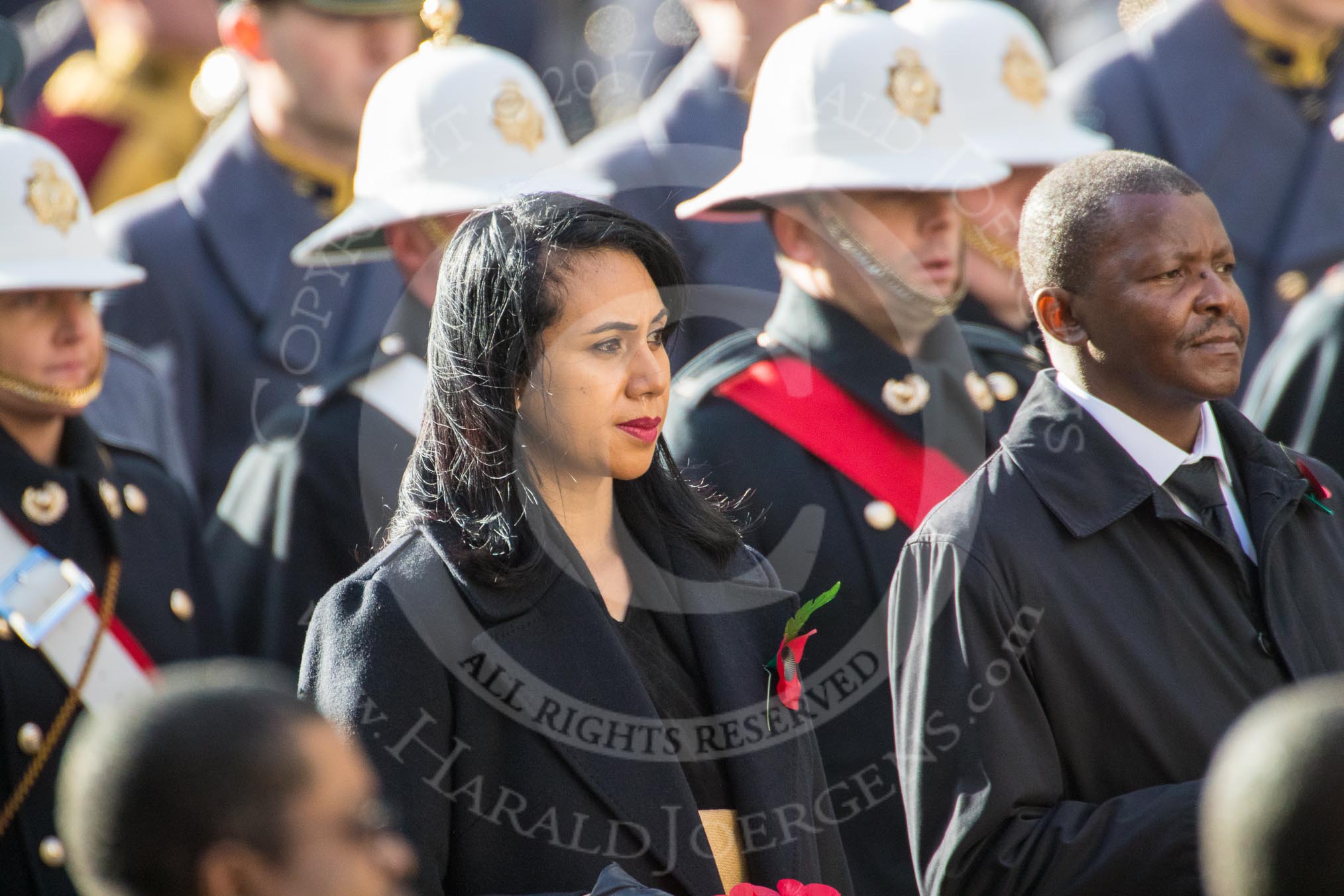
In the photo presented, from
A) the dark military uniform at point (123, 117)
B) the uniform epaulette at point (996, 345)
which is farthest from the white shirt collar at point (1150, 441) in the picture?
the dark military uniform at point (123, 117)

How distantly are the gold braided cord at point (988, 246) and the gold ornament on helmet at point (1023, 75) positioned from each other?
569 millimetres

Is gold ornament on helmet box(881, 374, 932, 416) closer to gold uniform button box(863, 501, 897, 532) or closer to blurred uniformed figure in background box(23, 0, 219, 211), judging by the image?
gold uniform button box(863, 501, 897, 532)

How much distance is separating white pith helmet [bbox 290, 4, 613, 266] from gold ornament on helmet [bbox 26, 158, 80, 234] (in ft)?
2.20

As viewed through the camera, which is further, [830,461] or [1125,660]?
[830,461]

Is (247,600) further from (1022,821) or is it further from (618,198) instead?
(1022,821)

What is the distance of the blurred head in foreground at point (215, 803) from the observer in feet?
6.08

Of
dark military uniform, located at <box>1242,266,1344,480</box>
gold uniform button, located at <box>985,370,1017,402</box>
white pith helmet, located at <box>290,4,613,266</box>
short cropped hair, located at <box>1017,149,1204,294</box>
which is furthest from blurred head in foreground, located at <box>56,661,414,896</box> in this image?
dark military uniform, located at <box>1242,266,1344,480</box>

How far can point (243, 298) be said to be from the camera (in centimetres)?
586

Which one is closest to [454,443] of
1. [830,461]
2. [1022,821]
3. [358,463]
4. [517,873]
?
[517,873]

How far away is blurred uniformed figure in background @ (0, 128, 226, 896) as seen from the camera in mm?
4066

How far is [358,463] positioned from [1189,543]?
233 cm

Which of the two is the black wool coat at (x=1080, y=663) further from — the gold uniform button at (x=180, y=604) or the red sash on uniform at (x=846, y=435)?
the gold uniform button at (x=180, y=604)

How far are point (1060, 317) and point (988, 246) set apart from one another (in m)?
1.93

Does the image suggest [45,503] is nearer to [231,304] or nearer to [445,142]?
[445,142]
